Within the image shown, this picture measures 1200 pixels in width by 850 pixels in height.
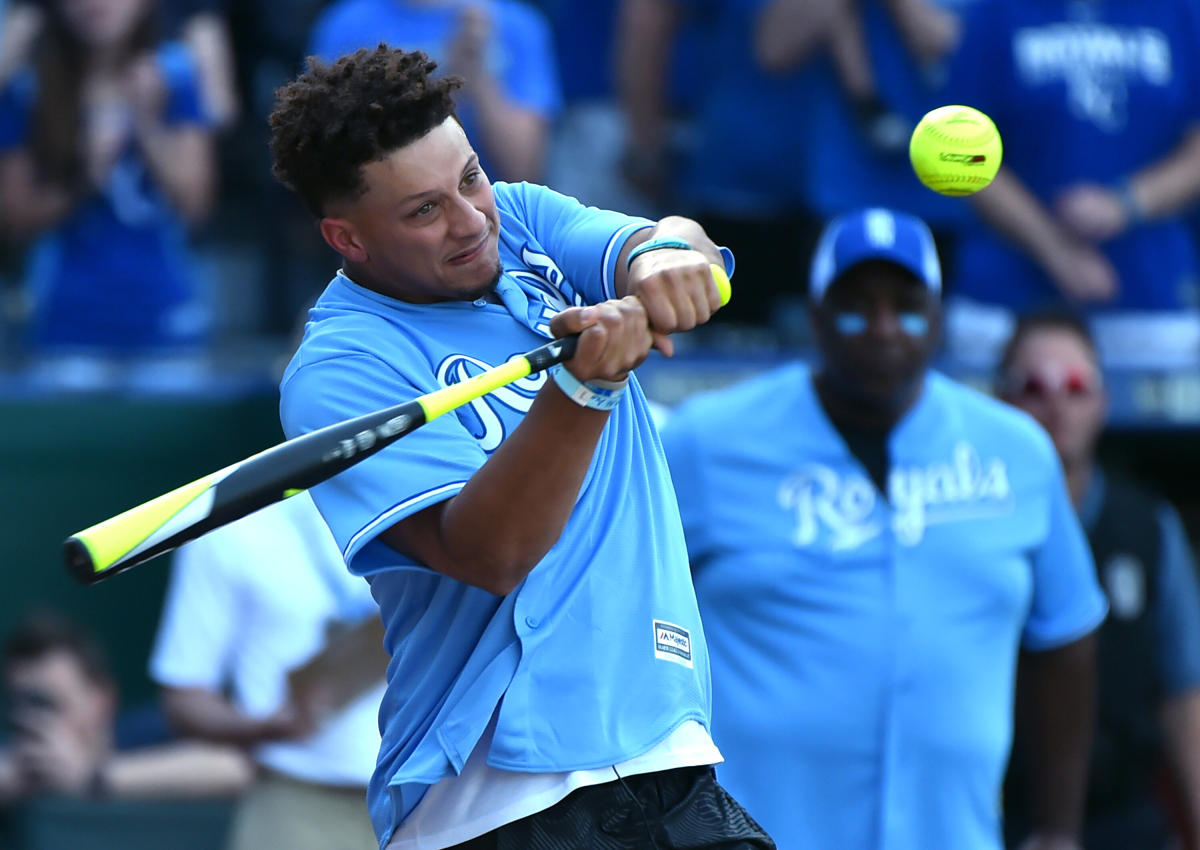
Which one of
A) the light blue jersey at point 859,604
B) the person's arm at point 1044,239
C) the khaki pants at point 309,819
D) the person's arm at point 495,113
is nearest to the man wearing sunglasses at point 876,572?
the light blue jersey at point 859,604

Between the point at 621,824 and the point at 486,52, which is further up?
the point at 486,52

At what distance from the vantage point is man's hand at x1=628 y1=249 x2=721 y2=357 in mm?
2551

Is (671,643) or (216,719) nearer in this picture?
(671,643)

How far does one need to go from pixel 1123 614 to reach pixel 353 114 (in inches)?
129

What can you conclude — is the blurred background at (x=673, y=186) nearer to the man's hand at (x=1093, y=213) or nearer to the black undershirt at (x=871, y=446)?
the man's hand at (x=1093, y=213)

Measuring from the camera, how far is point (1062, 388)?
5.18 metres

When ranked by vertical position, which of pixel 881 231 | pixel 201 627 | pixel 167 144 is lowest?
pixel 201 627

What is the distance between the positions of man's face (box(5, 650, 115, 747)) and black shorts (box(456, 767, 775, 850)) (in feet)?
9.66

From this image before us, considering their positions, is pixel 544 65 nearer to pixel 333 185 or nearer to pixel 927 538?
pixel 927 538

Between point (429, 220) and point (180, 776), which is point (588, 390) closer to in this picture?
point (429, 220)

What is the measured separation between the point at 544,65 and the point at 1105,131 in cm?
191

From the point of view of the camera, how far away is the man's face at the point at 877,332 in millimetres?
4336

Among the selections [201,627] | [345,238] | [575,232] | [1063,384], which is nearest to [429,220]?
[345,238]

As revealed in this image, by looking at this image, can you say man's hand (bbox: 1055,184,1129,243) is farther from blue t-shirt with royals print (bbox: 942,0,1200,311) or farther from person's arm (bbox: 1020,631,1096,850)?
person's arm (bbox: 1020,631,1096,850)
